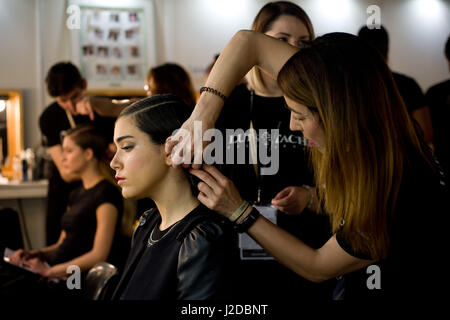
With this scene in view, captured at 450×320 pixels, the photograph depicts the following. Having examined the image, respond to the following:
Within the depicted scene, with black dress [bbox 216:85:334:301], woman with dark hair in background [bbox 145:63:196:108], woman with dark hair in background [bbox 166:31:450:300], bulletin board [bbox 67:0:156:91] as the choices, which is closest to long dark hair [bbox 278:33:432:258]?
woman with dark hair in background [bbox 166:31:450:300]

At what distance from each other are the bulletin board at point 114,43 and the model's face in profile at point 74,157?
75.1 inches

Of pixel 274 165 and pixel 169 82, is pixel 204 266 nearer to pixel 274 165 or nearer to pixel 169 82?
pixel 274 165

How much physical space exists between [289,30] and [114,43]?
317 cm

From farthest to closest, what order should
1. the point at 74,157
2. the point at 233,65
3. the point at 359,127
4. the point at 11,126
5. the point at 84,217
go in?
the point at 11,126 < the point at 74,157 < the point at 84,217 < the point at 233,65 < the point at 359,127

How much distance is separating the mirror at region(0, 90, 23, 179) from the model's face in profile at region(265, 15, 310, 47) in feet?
11.0

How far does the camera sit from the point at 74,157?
245 cm

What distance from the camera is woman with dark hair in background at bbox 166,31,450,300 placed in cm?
101

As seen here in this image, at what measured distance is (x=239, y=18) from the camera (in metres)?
4.05

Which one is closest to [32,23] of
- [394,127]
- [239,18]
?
[239,18]

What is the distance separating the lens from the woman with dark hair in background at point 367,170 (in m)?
1.01

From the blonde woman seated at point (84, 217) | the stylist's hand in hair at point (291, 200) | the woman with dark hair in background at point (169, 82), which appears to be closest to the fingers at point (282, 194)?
the stylist's hand in hair at point (291, 200)

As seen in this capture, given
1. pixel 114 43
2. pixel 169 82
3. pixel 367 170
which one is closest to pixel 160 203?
pixel 367 170

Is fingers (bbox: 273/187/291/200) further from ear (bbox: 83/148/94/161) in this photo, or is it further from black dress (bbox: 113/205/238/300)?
ear (bbox: 83/148/94/161)

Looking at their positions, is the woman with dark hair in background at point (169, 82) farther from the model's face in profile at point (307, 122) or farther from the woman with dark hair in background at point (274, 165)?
the model's face in profile at point (307, 122)
